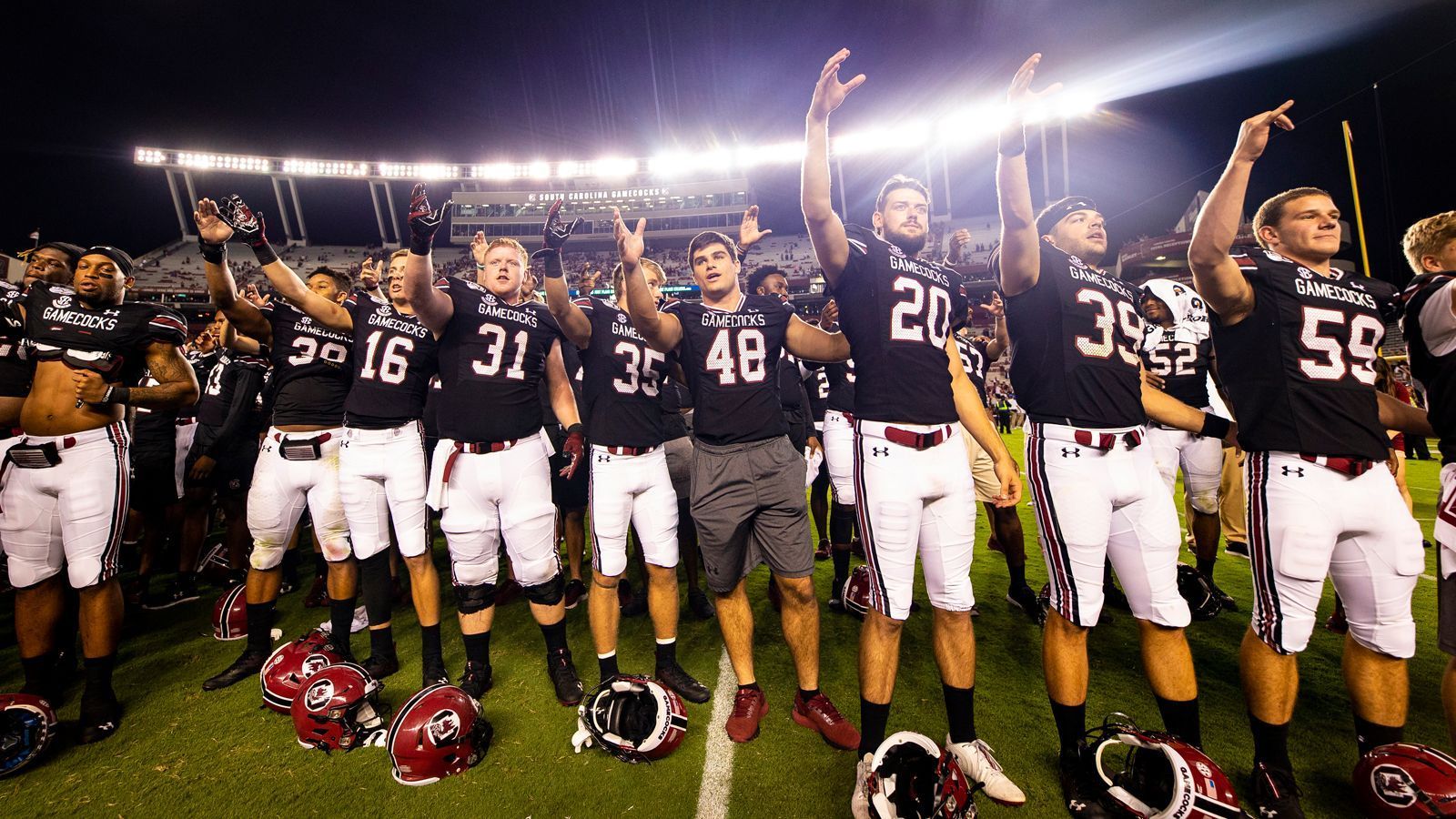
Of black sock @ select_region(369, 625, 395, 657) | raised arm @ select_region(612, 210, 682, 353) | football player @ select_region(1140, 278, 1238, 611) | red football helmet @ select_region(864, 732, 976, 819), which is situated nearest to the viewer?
red football helmet @ select_region(864, 732, 976, 819)

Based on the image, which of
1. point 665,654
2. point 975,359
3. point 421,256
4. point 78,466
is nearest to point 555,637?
point 665,654

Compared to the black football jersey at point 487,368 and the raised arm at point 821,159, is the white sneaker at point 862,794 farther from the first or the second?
the black football jersey at point 487,368

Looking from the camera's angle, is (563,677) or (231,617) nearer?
(563,677)

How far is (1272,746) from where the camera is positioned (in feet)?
7.75

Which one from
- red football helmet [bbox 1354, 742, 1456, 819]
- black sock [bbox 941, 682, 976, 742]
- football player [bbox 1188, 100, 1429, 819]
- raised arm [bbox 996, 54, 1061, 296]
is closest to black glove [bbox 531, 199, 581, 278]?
raised arm [bbox 996, 54, 1061, 296]

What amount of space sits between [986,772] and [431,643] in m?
3.19

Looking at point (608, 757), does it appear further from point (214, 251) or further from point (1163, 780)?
point (214, 251)

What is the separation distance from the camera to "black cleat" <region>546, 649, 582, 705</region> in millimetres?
3326

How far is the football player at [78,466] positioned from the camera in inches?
126

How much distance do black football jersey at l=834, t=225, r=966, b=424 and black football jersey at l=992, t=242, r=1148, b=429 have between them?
0.37 m

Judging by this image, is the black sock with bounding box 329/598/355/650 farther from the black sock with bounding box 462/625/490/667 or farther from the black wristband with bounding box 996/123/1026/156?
the black wristband with bounding box 996/123/1026/156

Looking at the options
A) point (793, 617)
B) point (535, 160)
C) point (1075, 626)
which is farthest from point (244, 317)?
point (535, 160)

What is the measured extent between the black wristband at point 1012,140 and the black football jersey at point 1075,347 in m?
0.57

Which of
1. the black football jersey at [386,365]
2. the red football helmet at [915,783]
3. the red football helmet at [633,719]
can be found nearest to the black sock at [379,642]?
the black football jersey at [386,365]
